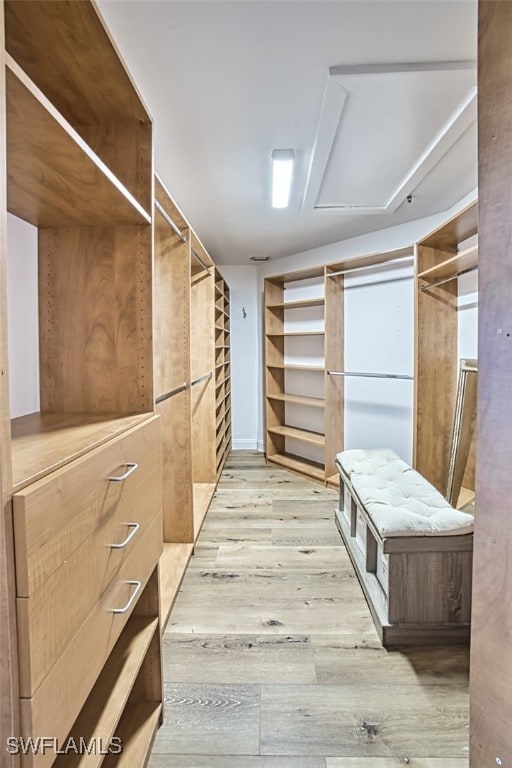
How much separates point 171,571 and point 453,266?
263cm

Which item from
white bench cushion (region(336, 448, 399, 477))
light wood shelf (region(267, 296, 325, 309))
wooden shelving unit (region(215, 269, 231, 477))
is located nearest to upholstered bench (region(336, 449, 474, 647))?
white bench cushion (region(336, 448, 399, 477))

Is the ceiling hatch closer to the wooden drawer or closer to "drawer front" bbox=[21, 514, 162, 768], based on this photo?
the wooden drawer

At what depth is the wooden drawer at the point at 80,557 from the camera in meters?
0.62

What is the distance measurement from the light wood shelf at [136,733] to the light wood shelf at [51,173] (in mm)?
1676

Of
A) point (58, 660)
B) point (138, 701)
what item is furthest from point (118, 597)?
point (138, 701)

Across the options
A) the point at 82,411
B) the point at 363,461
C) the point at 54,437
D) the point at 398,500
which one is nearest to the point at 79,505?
the point at 54,437

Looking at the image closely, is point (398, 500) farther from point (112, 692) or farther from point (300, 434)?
point (300, 434)

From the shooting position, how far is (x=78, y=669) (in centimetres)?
78

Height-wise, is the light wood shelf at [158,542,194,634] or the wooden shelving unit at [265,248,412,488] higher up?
the wooden shelving unit at [265,248,412,488]

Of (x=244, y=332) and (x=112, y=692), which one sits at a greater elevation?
(x=244, y=332)

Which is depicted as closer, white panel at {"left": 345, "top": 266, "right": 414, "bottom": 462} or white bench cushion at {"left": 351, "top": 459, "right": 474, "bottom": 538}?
white bench cushion at {"left": 351, "top": 459, "right": 474, "bottom": 538}

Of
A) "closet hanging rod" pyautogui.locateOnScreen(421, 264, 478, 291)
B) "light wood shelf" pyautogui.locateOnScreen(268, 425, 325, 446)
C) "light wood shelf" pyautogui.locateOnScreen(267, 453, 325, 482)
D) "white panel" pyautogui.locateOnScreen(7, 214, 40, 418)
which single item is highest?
"closet hanging rod" pyautogui.locateOnScreen(421, 264, 478, 291)

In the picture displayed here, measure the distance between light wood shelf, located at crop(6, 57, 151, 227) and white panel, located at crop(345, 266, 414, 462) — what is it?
9.23 feet

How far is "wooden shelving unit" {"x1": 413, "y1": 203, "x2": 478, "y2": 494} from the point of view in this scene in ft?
9.39
